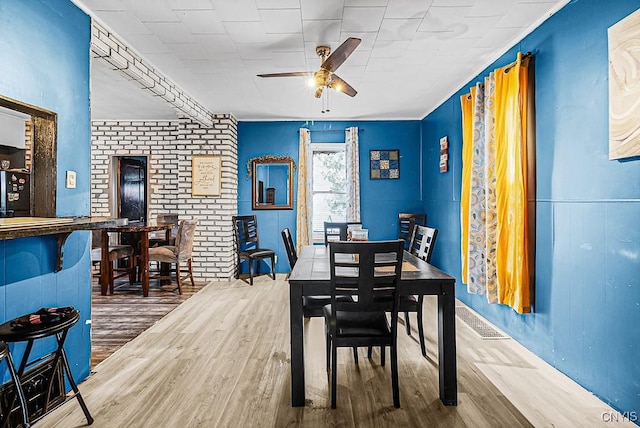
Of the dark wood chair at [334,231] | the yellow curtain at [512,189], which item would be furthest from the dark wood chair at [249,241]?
the yellow curtain at [512,189]

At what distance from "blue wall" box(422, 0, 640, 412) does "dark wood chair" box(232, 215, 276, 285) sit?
11.2 ft

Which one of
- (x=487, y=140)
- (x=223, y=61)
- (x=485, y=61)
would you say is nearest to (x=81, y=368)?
(x=223, y=61)

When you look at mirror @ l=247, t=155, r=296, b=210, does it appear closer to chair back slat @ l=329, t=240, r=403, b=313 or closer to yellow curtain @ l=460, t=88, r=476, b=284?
yellow curtain @ l=460, t=88, r=476, b=284

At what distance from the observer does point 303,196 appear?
6.05 m

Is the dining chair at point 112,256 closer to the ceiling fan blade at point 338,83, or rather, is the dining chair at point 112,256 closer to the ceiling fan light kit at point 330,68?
the ceiling fan light kit at point 330,68

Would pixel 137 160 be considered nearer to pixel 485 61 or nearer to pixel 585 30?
pixel 485 61

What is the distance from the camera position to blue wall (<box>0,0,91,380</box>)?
1.95 meters

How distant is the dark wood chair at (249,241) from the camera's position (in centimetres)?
539

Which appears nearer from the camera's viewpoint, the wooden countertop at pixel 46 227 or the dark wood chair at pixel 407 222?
the wooden countertop at pixel 46 227

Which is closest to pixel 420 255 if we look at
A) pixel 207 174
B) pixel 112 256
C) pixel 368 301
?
pixel 368 301

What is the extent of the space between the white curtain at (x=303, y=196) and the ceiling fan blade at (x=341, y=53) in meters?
3.19

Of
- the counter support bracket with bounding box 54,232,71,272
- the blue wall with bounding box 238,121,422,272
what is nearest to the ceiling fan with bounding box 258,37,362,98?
the counter support bracket with bounding box 54,232,71,272

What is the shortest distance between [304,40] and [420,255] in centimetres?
A: 203

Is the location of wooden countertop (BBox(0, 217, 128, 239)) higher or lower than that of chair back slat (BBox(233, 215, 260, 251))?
higher
